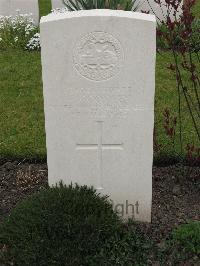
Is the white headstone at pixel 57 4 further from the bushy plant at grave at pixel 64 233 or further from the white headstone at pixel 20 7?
the bushy plant at grave at pixel 64 233

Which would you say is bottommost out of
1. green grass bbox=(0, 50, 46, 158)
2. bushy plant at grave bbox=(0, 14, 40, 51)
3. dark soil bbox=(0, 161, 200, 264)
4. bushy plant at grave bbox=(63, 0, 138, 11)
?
dark soil bbox=(0, 161, 200, 264)

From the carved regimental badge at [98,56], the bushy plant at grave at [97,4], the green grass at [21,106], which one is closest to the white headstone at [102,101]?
the carved regimental badge at [98,56]

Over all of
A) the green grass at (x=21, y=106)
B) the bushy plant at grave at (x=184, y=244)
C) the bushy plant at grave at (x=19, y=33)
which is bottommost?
the bushy plant at grave at (x=184, y=244)

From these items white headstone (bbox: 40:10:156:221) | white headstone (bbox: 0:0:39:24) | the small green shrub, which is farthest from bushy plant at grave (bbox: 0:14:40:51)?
the small green shrub

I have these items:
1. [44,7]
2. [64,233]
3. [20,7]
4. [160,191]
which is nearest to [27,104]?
[160,191]

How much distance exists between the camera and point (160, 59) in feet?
27.2

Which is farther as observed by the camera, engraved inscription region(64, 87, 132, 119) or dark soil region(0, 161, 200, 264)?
dark soil region(0, 161, 200, 264)

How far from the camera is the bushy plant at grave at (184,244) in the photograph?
3.78m

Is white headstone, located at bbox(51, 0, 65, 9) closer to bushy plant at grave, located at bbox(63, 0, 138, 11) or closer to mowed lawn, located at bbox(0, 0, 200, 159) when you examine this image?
bushy plant at grave, located at bbox(63, 0, 138, 11)

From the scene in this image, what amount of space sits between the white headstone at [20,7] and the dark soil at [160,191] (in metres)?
5.27

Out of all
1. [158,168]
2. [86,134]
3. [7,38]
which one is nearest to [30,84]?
[7,38]

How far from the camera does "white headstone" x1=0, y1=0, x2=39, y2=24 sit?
9969 mm

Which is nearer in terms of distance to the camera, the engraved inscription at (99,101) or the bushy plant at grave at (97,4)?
the engraved inscription at (99,101)

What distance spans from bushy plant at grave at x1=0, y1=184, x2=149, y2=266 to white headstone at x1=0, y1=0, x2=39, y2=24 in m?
6.64
